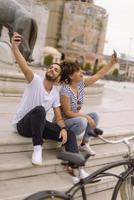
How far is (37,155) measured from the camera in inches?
174

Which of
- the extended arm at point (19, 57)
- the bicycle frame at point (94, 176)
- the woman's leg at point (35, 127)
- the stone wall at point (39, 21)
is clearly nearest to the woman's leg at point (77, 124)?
the woman's leg at point (35, 127)

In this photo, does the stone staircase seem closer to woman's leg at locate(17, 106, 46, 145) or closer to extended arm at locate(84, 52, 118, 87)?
woman's leg at locate(17, 106, 46, 145)

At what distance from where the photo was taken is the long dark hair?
4.60 metres

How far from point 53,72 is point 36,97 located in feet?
1.01

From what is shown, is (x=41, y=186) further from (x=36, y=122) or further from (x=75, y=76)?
(x=75, y=76)

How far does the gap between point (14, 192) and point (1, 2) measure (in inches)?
260

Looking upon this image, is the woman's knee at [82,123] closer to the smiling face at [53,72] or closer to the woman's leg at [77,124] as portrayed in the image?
the woman's leg at [77,124]

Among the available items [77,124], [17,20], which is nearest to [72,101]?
[77,124]

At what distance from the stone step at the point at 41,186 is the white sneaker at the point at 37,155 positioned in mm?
174

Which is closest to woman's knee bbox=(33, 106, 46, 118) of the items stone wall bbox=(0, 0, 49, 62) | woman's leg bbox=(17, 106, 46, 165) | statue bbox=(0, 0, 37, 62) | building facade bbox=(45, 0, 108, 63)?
woman's leg bbox=(17, 106, 46, 165)

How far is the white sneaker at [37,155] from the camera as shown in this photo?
4375 mm

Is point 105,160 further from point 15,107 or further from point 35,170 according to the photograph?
point 15,107

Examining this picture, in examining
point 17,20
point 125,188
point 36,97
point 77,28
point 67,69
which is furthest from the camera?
point 77,28

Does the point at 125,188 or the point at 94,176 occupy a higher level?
the point at 94,176
